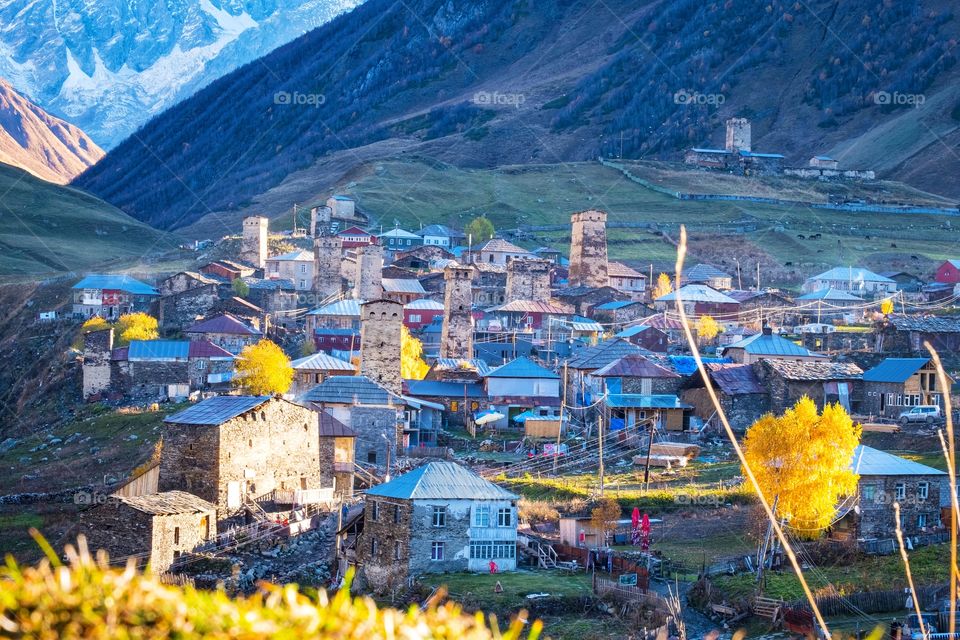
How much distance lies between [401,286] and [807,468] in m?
53.5

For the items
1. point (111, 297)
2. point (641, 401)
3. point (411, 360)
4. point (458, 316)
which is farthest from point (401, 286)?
point (641, 401)

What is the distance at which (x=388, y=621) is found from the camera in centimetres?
721

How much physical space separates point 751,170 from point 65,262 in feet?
226

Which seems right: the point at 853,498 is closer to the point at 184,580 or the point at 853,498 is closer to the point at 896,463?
the point at 896,463

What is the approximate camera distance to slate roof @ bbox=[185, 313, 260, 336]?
3014 inches

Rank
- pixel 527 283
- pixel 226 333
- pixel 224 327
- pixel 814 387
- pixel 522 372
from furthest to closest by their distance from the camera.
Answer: pixel 527 283 < pixel 224 327 < pixel 226 333 < pixel 522 372 < pixel 814 387

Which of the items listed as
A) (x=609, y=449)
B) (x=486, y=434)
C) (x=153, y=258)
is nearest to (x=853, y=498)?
(x=609, y=449)

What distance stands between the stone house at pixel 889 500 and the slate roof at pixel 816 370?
17138 millimetres

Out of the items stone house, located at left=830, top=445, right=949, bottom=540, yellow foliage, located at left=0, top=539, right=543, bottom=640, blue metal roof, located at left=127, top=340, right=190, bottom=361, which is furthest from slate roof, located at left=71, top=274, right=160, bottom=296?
yellow foliage, located at left=0, top=539, right=543, bottom=640

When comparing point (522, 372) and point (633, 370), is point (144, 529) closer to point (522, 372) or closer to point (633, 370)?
point (633, 370)

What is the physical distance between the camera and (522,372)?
2386 inches

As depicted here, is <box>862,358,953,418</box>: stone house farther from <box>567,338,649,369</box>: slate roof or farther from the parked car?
<box>567,338,649,369</box>: slate roof

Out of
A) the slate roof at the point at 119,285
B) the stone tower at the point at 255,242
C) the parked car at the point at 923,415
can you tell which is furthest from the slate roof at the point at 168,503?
the stone tower at the point at 255,242

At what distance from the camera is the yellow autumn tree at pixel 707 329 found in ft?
243
